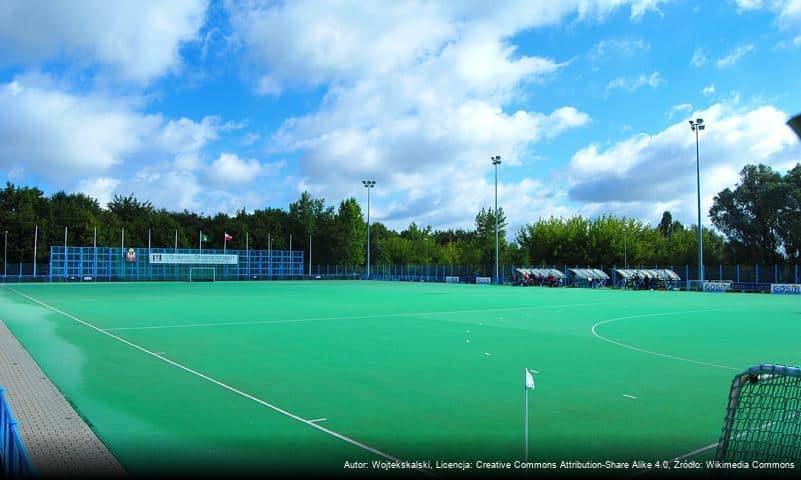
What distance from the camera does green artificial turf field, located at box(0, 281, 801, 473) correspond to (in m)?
6.91

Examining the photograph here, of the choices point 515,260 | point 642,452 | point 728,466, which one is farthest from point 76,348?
point 515,260

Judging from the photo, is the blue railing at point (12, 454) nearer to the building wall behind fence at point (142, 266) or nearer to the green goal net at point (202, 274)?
the building wall behind fence at point (142, 266)

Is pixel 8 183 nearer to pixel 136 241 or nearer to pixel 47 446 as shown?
pixel 136 241

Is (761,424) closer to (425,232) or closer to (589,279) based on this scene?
(589,279)

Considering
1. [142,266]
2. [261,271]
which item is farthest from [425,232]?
[142,266]

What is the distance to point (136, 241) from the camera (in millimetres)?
91688

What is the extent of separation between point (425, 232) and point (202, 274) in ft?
191

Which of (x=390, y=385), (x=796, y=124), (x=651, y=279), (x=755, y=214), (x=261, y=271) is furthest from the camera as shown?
(x=261, y=271)

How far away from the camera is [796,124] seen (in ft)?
7.10

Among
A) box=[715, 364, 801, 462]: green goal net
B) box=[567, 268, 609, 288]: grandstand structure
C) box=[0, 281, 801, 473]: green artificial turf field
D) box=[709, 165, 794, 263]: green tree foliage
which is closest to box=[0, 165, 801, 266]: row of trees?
box=[709, 165, 794, 263]: green tree foliage

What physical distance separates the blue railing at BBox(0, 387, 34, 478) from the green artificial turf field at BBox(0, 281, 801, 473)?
1187 millimetres

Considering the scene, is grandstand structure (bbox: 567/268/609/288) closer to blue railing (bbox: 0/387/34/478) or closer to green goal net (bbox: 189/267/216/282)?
green goal net (bbox: 189/267/216/282)

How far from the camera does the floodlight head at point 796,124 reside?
2.14m

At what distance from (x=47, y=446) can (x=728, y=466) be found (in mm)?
7076
